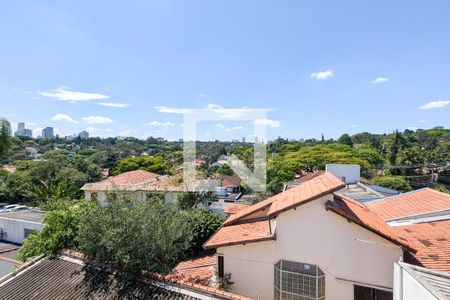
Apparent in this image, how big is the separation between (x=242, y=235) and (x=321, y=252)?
2609 mm

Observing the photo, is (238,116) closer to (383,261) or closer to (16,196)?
(383,261)

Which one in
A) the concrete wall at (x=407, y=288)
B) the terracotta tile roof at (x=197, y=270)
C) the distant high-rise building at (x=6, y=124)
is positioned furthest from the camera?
the distant high-rise building at (x=6, y=124)

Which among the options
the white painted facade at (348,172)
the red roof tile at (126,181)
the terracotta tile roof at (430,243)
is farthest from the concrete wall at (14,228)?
the white painted facade at (348,172)

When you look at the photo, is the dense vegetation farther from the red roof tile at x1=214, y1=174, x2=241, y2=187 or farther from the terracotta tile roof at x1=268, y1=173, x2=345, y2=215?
the red roof tile at x1=214, y1=174, x2=241, y2=187

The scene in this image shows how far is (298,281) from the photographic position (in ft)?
27.8

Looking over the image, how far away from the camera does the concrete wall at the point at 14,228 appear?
20.8 m

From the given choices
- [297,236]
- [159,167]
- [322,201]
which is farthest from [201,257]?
[159,167]

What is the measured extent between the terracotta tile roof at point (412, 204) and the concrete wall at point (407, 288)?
692 cm

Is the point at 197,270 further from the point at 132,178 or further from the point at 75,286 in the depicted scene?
the point at 132,178

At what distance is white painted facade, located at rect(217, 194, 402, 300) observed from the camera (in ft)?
26.0

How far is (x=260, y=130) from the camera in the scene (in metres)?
19.1

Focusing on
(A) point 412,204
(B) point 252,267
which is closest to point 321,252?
(B) point 252,267

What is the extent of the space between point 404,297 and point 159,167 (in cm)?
5205

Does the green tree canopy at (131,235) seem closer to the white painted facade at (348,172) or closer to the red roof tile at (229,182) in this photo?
the white painted facade at (348,172)
